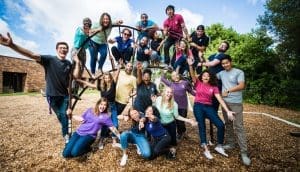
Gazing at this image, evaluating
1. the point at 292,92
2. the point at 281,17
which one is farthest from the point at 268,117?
the point at 281,17

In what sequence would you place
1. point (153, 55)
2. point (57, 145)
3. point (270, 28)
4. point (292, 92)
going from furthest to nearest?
point (270, 28)
point (292, 92)
point (153, 55)
point (57, 145)

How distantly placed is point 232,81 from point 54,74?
340cm

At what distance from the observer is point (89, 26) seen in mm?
5633

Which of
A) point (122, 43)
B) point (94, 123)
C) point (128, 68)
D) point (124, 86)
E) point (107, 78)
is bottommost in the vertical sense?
point (94, 123)

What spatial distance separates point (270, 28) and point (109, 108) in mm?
14570

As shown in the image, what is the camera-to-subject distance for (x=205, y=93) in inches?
196

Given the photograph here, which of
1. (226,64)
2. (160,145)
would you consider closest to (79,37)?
(160,145)

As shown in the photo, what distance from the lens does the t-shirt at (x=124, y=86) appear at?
5.41 meters

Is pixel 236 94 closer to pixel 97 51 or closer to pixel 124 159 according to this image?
pixel 124 159

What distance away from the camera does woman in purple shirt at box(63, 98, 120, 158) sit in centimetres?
484

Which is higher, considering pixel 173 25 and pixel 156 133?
pixel 173 25

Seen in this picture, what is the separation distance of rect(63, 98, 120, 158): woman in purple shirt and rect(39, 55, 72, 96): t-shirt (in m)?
0.70

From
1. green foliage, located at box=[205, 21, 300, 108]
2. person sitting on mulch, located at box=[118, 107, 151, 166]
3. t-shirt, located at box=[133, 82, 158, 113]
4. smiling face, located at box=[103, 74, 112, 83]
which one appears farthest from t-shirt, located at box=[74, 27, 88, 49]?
green foliage, located at box=[205, 21, 300, 108]

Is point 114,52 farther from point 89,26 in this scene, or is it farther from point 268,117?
point 268,117
